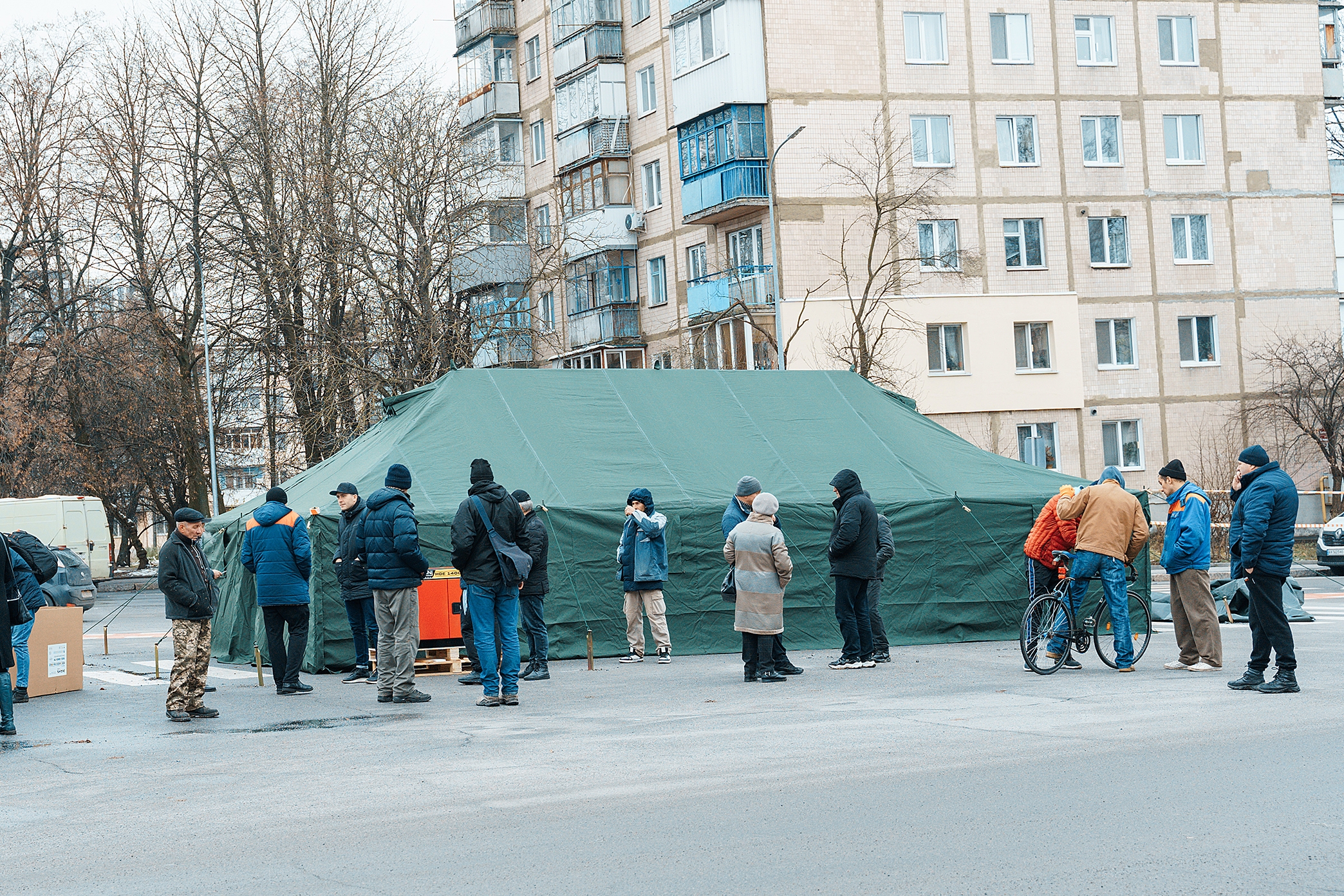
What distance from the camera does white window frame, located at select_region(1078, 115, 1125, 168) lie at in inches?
1778

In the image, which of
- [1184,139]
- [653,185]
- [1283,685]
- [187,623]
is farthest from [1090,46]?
[187,623]

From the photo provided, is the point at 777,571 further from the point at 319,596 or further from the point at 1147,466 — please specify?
the point at 1147,466

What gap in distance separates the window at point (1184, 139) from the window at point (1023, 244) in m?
4.97

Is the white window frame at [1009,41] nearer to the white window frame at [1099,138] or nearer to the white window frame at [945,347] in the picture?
the white window frame at [1099,138]

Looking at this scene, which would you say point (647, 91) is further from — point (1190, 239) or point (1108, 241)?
point (1190, 239)

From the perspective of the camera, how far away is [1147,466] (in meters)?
45.4

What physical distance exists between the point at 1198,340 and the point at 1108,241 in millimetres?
4291

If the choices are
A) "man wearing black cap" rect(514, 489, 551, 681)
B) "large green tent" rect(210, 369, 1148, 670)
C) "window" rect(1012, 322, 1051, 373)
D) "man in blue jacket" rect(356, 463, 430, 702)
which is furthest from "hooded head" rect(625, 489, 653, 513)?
"window" rect(1012, 322, 1051, 373)

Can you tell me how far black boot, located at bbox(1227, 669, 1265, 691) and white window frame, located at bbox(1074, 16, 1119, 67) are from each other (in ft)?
119

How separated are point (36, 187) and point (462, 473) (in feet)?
98.7

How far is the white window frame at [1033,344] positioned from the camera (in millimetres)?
44469

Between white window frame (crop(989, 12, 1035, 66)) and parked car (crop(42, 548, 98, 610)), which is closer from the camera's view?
parked car (crop(42, 548, 98, 610))

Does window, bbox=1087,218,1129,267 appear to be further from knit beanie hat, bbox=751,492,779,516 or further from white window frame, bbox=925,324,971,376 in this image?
knit beanie hat, bbox=751,492,779,516

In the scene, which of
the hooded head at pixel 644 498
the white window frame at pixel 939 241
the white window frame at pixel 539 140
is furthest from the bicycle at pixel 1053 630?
the white window frame at pixel 539 140
